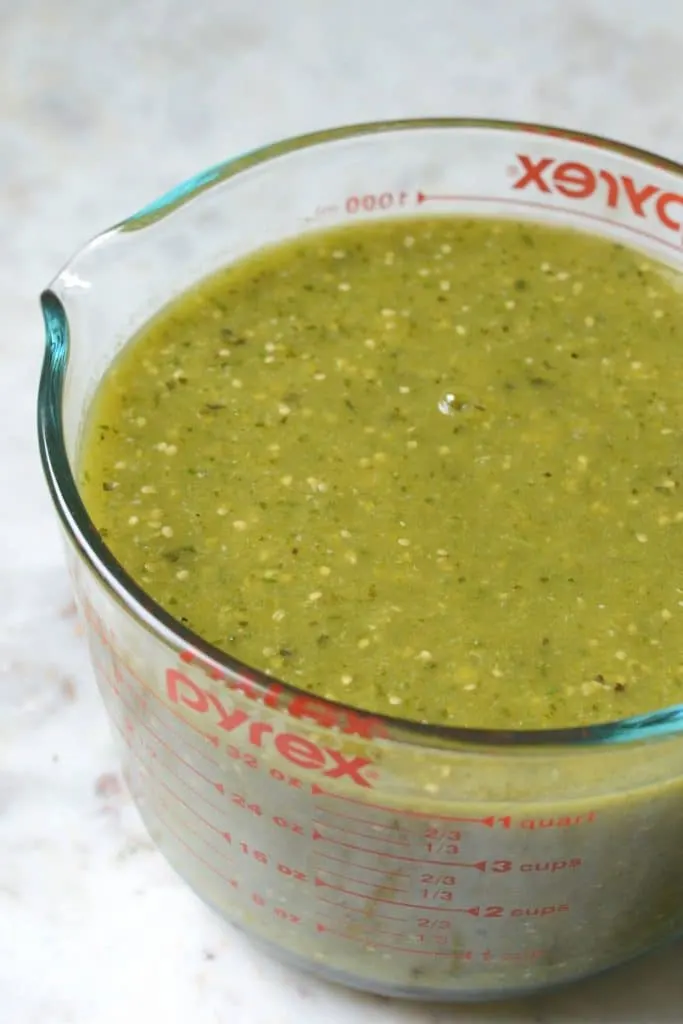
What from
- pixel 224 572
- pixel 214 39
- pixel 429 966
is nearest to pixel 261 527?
pixel 224 572

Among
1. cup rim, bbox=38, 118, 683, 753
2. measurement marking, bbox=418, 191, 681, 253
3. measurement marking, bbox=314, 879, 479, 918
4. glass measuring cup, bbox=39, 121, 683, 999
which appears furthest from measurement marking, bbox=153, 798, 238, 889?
measurement marking, bbox=418, 191, 681, 253

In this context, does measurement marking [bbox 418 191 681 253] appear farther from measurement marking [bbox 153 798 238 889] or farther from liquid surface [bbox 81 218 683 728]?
measurement marking [bbox 153 798 238 889]

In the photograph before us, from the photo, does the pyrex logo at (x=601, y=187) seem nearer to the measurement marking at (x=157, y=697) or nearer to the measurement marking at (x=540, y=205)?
the measurement marking at (x=540, y=205)

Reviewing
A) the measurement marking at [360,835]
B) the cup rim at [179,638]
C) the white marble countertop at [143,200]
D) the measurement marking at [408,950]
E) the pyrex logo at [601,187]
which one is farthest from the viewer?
the pyrex logo at [601,187]

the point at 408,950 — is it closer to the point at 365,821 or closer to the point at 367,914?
the point at 367,914

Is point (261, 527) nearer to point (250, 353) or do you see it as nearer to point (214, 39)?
point (250, 353)

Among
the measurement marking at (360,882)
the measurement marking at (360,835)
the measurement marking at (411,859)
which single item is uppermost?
the measurement marking at (360,835)

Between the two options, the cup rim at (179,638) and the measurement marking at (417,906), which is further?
the measurement marking at (417,906)

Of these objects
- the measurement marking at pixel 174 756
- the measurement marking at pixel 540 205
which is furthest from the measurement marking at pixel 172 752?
the measurement marking at pixel 540 205
